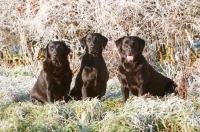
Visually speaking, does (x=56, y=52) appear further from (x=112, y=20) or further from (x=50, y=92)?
(x=112, y=20)

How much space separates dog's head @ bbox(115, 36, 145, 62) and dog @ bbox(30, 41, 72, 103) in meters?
0.93

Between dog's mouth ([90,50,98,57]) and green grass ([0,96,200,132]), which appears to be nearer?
green grass ([0,96,200,132])

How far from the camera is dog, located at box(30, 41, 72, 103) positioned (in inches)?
230

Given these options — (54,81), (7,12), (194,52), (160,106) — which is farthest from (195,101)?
(7,12)

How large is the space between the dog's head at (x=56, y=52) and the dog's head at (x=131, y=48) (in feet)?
3.01

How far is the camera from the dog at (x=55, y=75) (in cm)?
584

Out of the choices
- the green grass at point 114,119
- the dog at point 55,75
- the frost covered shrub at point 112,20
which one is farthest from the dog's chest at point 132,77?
the frost covered shrub at point 112,20

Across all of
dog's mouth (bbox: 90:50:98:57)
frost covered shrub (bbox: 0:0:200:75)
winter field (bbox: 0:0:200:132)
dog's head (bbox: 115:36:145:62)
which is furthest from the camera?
frost covered shrub (bbox: 0:0:200:75)

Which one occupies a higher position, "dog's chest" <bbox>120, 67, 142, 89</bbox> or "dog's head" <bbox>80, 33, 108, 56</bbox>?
"dog's head" <bbox>80, 33, 108, 56</bbox>

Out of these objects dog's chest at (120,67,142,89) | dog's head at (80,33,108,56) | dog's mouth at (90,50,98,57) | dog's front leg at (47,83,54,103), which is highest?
dog's head at (80,33,108,56)

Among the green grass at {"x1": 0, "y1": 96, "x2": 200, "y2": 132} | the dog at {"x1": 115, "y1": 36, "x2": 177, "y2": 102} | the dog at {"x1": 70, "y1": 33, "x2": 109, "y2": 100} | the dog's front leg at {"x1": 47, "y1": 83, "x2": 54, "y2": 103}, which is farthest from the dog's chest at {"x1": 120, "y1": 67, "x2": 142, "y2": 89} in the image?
the dog's front leg at {"x1": 47, "y1": 83, "x2": 54, "y2": 103}

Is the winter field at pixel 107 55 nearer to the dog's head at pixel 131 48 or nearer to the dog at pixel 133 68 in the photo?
the dog at pixel 133 68

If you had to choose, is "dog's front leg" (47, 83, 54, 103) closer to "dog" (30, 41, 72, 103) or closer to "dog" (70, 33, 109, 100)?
"dog" (30, 41, 72, 103)

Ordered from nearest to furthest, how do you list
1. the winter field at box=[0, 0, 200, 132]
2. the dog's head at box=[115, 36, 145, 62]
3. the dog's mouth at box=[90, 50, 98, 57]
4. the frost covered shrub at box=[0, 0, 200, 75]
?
1. the winter field at box=[0, 0, 200, 132]
2. the dog's head at box=[115, 36, 145, 62]
3. the dog's mouth at box=[90, 50, 98, 57]
4. the frost covered shrub at box=[0, 0, 200, 75]
